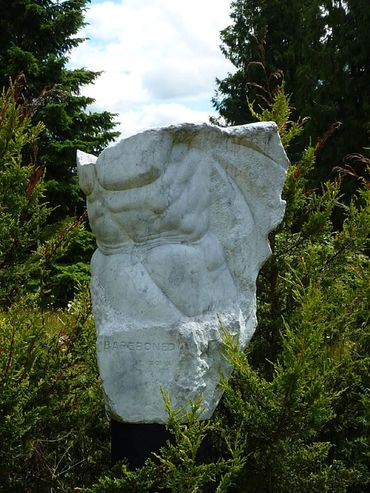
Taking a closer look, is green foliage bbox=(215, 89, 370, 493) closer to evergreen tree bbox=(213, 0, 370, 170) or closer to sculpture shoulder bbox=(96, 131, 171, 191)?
sculpture shoulder bbox=(96, 131, 171, 191)

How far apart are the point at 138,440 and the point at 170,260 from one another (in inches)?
37.7

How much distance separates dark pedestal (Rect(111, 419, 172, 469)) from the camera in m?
3.66

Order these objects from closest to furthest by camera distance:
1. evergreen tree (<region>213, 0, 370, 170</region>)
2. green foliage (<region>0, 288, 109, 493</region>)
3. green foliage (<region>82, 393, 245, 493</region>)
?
green foliage (<region>82, 393, 245, 493</region>)
green foliage (<region>0, 288, 109, 493</region>)
evergreen tree (<region>213, 0, 370, 170</region>)

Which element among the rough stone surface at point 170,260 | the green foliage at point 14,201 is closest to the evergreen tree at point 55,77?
the green foliage at point 14,201

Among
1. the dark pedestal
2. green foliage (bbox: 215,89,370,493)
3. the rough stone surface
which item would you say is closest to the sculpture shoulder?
the rough stone surface

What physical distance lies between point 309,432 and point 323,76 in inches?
420

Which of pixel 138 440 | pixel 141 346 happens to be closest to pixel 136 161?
pixel 141 346

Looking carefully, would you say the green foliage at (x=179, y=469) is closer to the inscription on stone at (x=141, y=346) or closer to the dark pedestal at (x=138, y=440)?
the dark pedestal at (x=138, y=440)

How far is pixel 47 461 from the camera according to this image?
171 inches

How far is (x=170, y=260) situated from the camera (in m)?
3.67

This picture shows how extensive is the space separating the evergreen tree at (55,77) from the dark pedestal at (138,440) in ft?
26.5

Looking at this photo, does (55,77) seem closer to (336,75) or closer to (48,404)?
(336,75)

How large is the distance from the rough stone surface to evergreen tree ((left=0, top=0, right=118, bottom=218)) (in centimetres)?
783

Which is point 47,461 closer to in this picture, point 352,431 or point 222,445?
point 222,445
